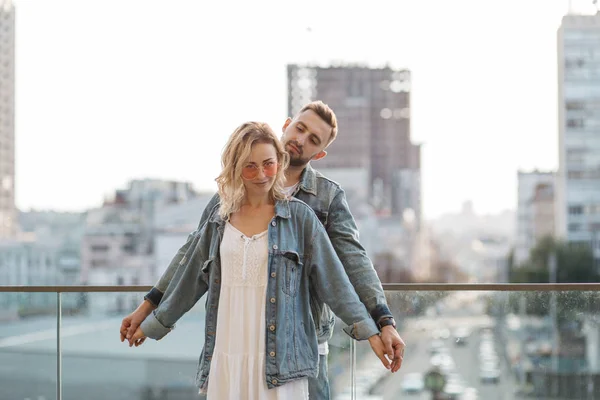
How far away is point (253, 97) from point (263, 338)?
7565 cm

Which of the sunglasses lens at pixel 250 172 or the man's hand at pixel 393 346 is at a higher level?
the sunglasses lens at pixel 250 172

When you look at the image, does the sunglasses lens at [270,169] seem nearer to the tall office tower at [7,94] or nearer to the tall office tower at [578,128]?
the tall office tower at [578,128]

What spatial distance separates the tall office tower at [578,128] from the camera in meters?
66.4

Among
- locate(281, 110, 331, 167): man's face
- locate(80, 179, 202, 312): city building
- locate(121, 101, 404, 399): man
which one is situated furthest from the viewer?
locate(80, 179, 202, 312): city building

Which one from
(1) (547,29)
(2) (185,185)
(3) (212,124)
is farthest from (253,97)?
(1) (547,29)

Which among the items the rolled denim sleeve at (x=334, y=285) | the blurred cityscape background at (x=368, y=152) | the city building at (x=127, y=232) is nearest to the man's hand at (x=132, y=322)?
the rolled denim sleeve at (x=334, y=285)

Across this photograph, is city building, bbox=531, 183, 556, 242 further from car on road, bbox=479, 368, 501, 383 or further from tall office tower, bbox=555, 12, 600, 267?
car on road, bbox=479, 368, 501, 383

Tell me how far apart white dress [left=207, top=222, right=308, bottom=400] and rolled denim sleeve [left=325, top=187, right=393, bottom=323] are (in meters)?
0.18

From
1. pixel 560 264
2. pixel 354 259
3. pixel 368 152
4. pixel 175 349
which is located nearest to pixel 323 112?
pixel 354 259

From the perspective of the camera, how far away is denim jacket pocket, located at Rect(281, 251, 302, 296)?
1665 mm

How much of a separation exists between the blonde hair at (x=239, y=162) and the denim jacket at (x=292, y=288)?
1.4 inches

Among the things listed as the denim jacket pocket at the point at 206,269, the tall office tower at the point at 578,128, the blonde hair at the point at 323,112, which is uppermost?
the tall office tower at the point at 578,128

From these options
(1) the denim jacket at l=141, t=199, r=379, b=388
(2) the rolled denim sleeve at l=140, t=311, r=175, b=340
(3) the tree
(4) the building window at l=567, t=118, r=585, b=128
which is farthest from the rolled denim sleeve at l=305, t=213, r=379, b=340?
(4) the building window at l=567, t=118, r=585, b=128

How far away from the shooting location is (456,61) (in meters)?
75.8
